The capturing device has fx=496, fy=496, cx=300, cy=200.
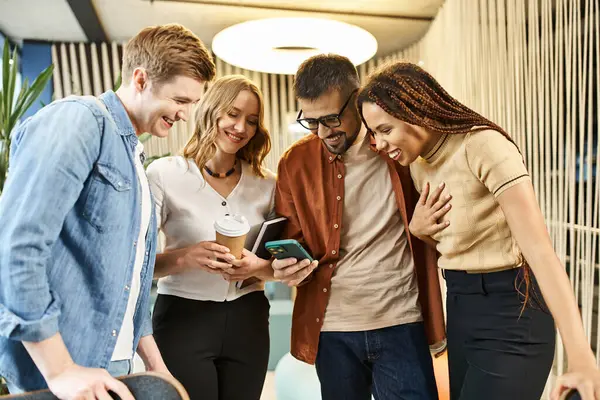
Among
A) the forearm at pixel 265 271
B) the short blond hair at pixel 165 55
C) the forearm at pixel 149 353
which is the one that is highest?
the short blond hair at pixel 165 55

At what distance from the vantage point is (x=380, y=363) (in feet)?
5.13

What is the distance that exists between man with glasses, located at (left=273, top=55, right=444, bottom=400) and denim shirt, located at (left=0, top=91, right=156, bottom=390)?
598 mm

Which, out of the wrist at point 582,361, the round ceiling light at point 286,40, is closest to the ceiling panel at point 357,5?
the round ceiling light at point 286,40

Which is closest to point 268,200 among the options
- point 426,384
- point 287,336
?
point 426,384

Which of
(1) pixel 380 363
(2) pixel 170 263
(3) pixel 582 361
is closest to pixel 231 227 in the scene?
(2) pixel 170 263

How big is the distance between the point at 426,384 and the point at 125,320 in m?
0.93

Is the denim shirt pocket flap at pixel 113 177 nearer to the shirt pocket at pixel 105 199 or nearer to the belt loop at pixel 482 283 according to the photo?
the shirt pocket at pixel 105 199

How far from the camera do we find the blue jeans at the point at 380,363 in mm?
1537

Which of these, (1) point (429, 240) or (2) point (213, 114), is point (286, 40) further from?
(1) point (429, 240)

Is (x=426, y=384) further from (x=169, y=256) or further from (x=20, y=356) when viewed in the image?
(x=20, y=356)

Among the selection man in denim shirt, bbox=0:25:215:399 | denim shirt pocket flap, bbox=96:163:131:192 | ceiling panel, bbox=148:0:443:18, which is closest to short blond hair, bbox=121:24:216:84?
man in denim shirt, bbox=0:25:215:399

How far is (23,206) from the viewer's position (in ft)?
2.87

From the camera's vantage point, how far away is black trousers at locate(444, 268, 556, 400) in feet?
3.97

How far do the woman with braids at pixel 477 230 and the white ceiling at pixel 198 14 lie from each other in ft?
10.00
